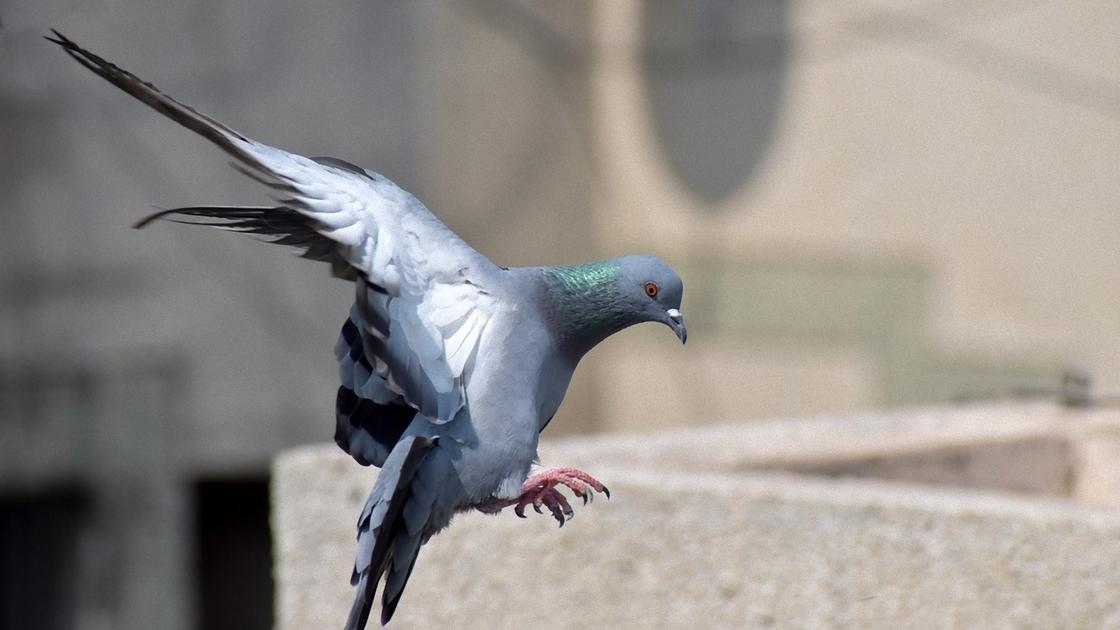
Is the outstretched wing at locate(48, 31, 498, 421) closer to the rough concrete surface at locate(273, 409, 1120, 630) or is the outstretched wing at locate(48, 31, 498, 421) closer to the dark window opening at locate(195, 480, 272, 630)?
the rough concrete surface at locate(273, 409, 1120, 630)

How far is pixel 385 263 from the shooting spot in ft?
5.79

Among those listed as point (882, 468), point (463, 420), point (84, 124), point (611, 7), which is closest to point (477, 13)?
point (611, 7)

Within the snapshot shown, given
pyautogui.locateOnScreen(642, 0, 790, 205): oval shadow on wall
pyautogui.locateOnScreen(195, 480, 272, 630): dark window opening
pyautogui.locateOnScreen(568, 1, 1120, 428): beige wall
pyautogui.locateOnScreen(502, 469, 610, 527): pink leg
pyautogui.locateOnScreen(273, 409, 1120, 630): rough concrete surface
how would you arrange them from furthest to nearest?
pyautogui.locateOnScreen(195, 480, 272, 630): dark window opening → pyautogui.locateOnScreen(642, 0, 790, 205): oval shadow on wall → pyautogui.locateOnScreen(568, 1, 1120, 428): beige wall → pyautogui.locateOnScreen(273, 409, 1120, 630): rough concrete surface → pyautogui.locateOnScreen(502, 469, 610, 527): pink leg

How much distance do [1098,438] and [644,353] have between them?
332 centimetres

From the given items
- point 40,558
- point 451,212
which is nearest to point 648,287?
point 451,212

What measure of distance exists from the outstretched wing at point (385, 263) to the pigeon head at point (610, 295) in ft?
0.30

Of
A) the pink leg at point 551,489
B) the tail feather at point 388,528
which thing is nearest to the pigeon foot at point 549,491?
the pink leg at point 551,489

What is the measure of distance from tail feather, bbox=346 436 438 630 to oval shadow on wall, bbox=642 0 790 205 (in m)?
4.72

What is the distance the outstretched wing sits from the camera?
5.67 feet

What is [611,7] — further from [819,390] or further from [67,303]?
[67,303]

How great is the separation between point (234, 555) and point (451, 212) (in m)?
2.02

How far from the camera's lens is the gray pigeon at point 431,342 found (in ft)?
5.80

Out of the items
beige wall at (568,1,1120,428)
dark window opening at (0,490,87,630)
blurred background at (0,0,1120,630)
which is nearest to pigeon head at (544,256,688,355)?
beige wall at (568,1,1120,428)

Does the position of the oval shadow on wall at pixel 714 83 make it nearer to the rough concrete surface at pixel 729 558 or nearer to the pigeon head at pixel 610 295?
the rough concrete surface at pixel 729 558
